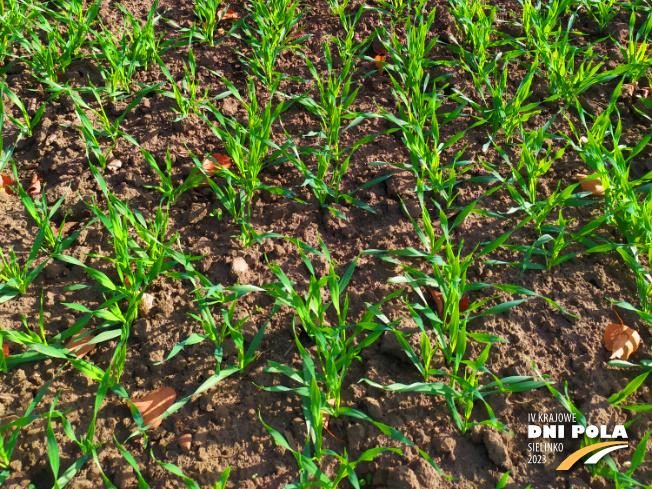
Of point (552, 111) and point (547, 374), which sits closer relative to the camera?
point (547, 374)

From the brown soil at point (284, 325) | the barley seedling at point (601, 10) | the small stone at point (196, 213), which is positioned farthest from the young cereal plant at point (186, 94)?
the barley seedling at point (601, 10)

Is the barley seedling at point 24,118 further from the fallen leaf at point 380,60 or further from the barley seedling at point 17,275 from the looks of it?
the fallen leaf at point 380,60

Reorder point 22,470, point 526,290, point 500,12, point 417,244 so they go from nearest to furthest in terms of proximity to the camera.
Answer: point 22,470
point 526,290
point 417,244
point 500,12

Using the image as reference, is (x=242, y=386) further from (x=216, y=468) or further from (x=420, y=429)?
(x=420, y=429)

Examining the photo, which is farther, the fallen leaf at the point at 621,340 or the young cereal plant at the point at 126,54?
the young cereal plant at the point at 126,54

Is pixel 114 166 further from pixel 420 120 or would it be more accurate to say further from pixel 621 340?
pixel 621 340

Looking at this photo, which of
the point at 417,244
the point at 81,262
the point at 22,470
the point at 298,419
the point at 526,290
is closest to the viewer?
the point at 22,470

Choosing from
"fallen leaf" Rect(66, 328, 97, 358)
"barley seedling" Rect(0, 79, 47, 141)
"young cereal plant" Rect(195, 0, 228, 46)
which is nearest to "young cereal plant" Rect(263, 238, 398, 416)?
"fallen leaf" Rect(66, 328, 97, 358)

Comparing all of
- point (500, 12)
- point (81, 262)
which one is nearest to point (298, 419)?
point (81, 262)

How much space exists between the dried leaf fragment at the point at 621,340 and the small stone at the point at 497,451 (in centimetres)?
44

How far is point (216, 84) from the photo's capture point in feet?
7.54

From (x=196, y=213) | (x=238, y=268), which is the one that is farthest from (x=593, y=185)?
(x=196, y=213)

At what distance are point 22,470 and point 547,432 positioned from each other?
1332 mm

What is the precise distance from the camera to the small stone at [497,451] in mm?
1324
